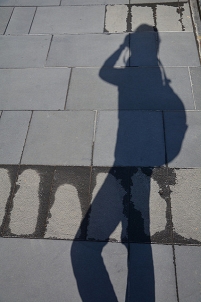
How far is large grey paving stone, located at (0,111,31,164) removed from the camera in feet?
15.1

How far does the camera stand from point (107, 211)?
397cm

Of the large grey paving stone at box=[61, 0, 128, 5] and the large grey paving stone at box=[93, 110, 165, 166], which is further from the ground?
the large grey paving stone at box=[61, 0, 128, 5]

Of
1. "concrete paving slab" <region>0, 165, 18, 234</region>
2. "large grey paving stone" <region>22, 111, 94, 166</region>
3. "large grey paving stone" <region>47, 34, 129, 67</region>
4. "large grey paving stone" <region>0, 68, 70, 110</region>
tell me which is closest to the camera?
"concrete paving slab" <region>0, 165, 18, 234</region>

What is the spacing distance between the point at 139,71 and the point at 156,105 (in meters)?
0.94

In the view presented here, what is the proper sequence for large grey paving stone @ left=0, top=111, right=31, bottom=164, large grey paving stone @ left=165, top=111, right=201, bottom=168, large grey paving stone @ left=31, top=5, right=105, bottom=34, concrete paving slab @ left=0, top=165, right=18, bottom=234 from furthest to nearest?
large grey paving stone @ left=31, top=5, right=105, bottom=34 → large grey paving stone @ left=0, top=111, right=31, bottom=164 → large grey paving stone @ left=165, top=111, right=201, bottom=168 → concrete paving slab @ left=0, top=165, right=18, bottom=234

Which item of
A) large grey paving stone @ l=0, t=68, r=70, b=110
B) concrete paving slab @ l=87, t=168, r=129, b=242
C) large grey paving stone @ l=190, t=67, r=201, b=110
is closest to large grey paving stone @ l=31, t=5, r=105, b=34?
large grey paving stone @ l=0, t=68, r=70, b=110

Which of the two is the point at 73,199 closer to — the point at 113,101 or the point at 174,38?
the point at 113,101

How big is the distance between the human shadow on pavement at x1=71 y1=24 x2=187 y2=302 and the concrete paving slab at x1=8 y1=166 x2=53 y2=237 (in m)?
0.65

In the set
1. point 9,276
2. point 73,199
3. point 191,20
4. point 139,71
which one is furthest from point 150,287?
point 191,20

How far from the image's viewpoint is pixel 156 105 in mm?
4980

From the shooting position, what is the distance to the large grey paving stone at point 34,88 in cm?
518

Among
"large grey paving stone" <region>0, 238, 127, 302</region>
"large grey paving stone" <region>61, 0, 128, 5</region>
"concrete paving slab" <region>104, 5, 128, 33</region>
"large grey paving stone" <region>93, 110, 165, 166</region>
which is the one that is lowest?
"large grey paving stone" <region>0, 238, 127, 302</region>

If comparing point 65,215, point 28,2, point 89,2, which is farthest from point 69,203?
point 28,2

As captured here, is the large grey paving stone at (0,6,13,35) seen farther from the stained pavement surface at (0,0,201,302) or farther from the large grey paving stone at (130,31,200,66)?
the large grey paving stone at (130,31,200,66)
